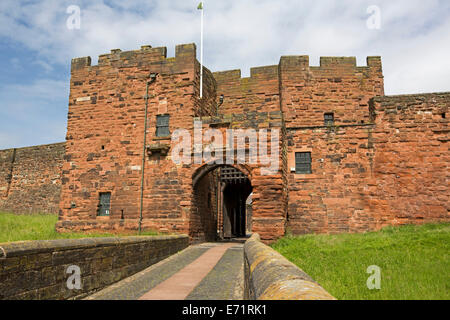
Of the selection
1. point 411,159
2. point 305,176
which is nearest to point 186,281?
point 305,176

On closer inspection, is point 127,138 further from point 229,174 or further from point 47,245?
point 47,245

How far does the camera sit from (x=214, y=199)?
618 inches

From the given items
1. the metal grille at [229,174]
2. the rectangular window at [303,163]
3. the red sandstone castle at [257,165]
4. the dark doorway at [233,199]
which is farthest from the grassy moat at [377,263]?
the dark doorway at [233,199]

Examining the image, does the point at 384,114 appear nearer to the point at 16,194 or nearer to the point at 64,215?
the point at 64,215

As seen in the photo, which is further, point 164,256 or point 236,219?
point 236,219

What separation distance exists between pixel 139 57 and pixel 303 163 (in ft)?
26.4

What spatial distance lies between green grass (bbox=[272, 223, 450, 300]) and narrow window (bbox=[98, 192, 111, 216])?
22.6 ft

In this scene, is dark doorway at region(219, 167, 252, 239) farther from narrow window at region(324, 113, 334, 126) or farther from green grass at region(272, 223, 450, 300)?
green grass at region(272, 223, 450, 300)

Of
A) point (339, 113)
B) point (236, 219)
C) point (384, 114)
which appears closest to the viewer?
point (384, 114)

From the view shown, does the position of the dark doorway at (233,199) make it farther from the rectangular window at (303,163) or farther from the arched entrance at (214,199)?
the rectangular window at (303,163)

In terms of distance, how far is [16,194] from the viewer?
22141mm

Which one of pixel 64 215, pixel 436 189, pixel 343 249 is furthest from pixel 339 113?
pixel 64 215

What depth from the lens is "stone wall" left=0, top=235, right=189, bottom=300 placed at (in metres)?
4.16
